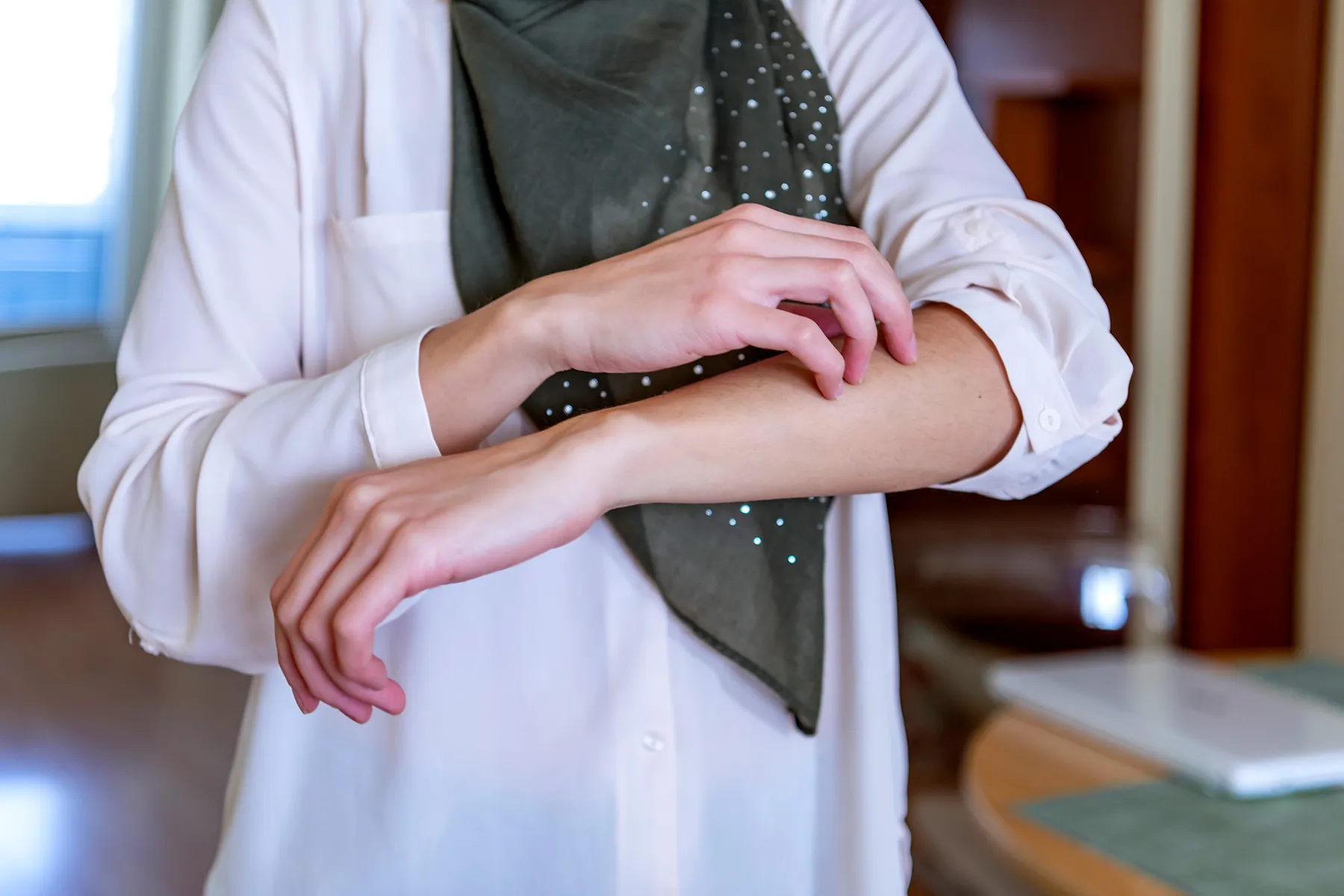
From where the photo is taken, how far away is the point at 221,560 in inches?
15.6

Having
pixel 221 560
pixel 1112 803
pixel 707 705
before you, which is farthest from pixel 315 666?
pixel 1112 803

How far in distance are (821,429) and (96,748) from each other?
5.07ft

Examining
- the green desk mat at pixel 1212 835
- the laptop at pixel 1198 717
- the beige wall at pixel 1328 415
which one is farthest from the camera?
the beige wall at pixel 1328 415

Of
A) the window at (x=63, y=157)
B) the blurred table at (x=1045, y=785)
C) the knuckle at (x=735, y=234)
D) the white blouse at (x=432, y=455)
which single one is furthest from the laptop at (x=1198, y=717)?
the window at (x=63, y=157)

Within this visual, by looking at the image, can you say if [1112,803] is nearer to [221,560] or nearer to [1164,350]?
[221,560]

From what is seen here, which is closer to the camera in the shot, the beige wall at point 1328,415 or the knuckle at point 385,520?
the knuckle at point 385,520

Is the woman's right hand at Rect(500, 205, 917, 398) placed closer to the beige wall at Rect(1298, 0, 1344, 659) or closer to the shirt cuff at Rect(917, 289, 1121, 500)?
the shirt cuff at Rect(917, 289, 1121, 500)

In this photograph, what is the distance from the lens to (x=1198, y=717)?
0.92 metres

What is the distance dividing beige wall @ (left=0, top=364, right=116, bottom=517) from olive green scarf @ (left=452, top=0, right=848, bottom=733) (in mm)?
203

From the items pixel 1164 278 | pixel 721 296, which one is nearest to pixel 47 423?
pixel 721 296

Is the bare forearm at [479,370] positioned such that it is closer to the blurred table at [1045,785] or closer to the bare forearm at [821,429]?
the bare forearm at [821,429]

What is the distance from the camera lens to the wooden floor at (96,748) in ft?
2.69

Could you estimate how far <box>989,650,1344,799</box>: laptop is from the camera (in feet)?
2.67

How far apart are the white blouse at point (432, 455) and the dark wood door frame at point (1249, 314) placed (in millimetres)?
1321
